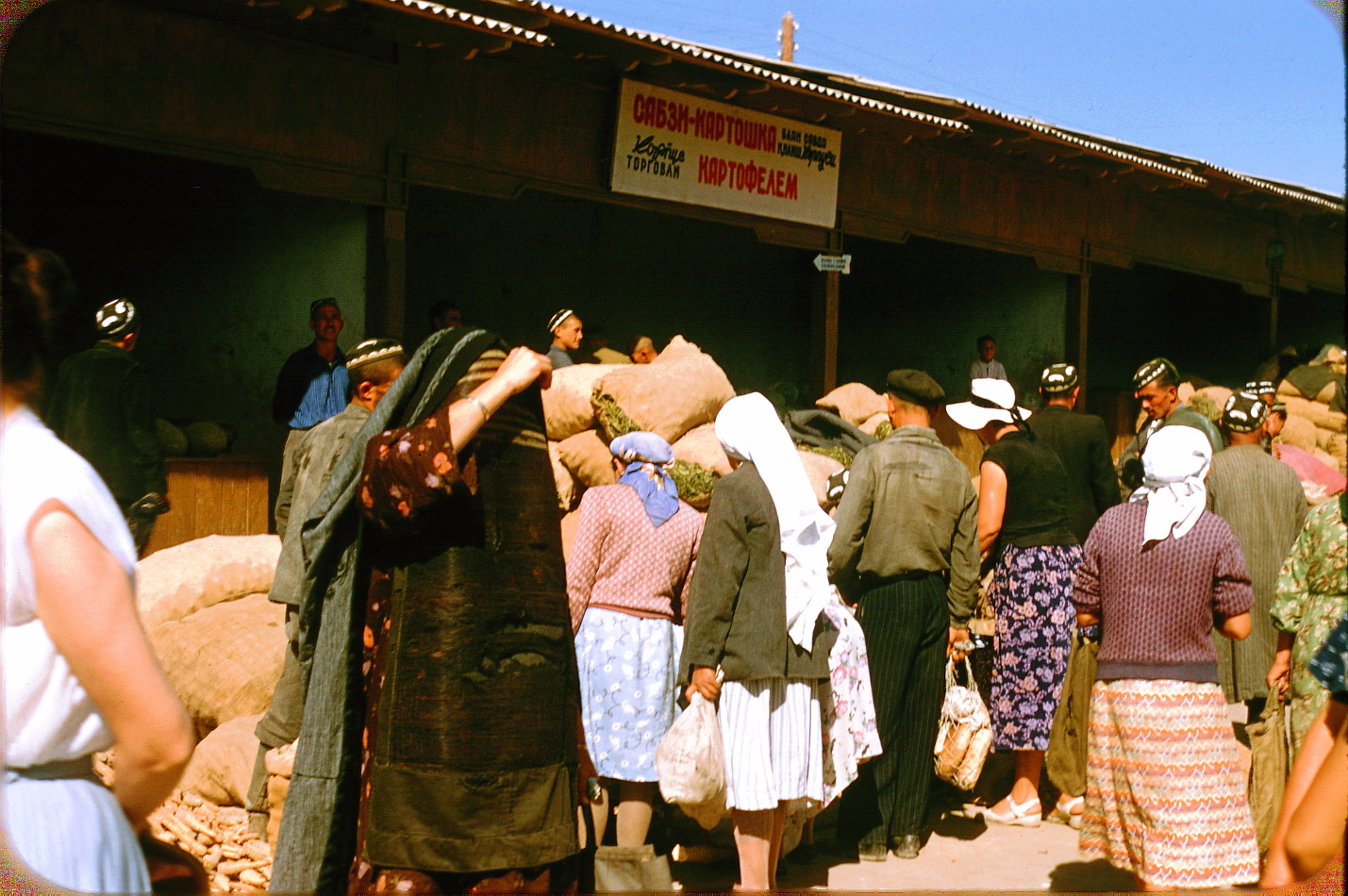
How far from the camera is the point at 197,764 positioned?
207 inches

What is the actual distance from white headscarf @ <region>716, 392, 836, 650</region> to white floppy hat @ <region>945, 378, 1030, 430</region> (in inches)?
75.5

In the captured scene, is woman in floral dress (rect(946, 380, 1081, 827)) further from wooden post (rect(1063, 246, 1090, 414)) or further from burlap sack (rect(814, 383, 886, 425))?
wooden post (rect(1063, 246, 1090, 414))

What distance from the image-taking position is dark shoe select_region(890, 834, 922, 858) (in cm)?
538

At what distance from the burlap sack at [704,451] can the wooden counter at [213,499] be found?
317cm

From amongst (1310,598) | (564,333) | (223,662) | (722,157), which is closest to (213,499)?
(223,662)

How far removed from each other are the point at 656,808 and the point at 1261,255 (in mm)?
12690

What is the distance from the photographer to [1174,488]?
419 cm

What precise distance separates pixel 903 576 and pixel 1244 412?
2055mm

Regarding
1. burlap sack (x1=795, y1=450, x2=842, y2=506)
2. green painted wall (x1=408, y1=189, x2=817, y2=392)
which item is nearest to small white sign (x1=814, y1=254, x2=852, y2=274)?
green painted wall (x1=408, y1=189, x2=817, y2=392)

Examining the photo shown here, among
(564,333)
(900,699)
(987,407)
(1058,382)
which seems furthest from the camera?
(564,333)

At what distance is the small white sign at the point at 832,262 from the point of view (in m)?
9.70

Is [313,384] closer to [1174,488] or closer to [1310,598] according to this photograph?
[1174,488]

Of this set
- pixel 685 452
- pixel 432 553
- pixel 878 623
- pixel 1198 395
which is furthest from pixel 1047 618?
pixel 1198 395

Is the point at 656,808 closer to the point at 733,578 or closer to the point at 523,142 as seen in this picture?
the point at 733,578
